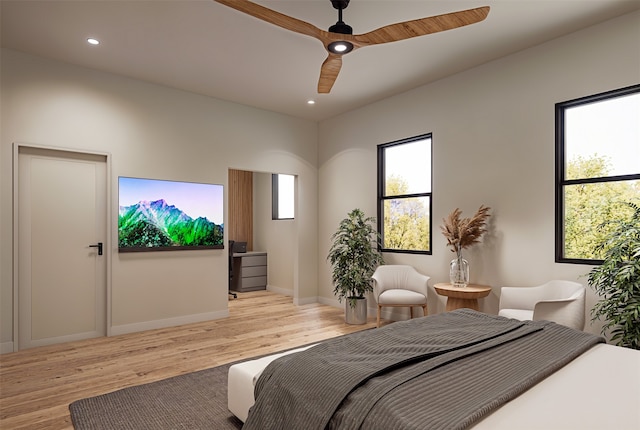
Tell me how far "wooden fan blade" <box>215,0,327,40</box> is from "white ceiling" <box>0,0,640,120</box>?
47 cm

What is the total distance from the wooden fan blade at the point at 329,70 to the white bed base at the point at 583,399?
2.46 meters

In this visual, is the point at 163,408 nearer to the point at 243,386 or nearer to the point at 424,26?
the point at 243,386

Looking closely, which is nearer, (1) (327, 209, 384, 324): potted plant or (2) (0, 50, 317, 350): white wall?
(2) (0, 50, 317, 350): white wall

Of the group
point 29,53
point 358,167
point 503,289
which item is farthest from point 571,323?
point 29,53

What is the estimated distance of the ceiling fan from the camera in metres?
2.42

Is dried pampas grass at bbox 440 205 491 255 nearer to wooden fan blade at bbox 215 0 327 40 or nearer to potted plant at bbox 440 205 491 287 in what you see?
potted plant at bbox 440 205 491 287

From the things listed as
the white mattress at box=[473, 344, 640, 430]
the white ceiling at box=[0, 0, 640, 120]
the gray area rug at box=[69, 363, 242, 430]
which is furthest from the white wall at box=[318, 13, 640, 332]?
the gray area rug at box=[69, 363, 242, 430]

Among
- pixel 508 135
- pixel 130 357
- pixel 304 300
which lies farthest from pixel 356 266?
pixel 130 357

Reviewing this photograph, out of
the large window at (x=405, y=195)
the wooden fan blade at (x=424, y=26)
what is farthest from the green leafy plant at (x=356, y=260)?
the wooden fan blade at (x=424, y=26)

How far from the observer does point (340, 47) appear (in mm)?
2904

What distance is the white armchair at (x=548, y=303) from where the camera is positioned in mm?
3031

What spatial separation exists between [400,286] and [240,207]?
4.12 metres

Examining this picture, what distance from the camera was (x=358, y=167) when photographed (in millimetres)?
5625

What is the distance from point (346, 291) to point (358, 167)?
182 cm
